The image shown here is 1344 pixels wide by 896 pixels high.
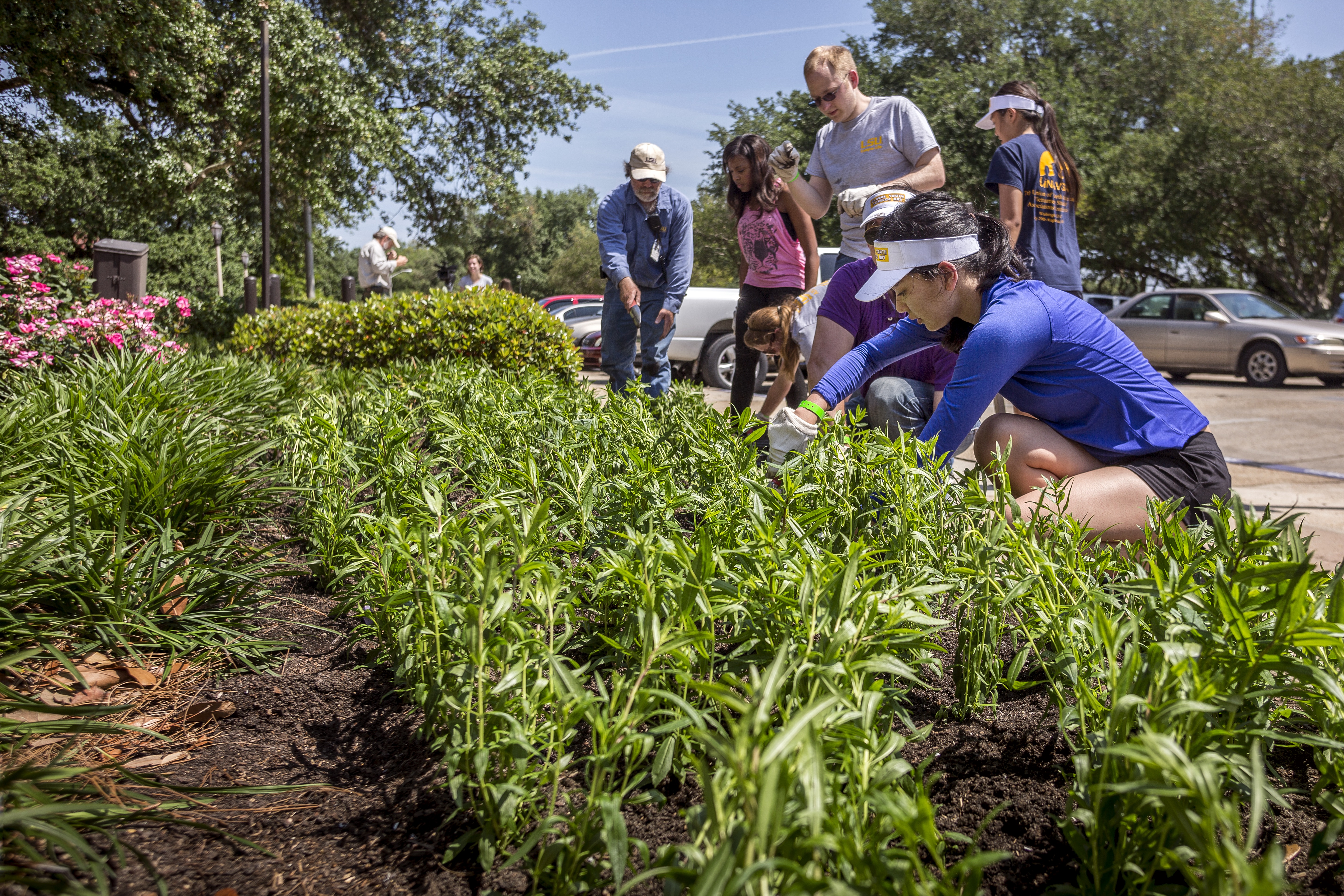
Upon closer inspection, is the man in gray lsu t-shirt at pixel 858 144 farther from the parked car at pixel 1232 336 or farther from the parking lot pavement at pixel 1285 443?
the parked car at pixel 1232 336

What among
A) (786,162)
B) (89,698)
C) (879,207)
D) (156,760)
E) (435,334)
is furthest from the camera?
(435,334)

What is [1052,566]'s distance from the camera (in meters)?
1.88

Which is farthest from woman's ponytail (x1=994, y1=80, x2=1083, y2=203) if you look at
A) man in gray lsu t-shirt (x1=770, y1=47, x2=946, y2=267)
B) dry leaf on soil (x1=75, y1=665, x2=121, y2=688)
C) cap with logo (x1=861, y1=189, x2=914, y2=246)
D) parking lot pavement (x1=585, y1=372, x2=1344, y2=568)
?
dry leaf on soil (x1=75, y1=665, x2=121, y2=688)

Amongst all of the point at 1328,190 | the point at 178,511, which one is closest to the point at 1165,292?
the point at 1328,190

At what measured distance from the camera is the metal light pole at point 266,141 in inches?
568

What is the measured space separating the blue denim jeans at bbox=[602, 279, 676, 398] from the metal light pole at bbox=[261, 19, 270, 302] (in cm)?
1075

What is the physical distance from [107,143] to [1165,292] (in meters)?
19.2

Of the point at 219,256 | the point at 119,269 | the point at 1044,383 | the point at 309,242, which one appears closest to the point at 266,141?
the point at 119,269

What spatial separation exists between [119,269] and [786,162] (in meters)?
6.80

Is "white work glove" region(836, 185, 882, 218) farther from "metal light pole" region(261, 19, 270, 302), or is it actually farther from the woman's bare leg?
"metal light pole" region(261, 19, 270, 302)

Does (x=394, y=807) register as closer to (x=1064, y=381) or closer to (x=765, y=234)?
(x=1064, y=381)

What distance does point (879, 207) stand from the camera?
3.74m

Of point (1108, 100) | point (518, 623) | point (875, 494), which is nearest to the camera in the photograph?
point (518, 623)

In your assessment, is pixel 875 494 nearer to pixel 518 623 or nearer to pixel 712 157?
pixel 518 623
